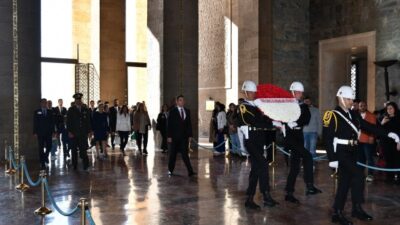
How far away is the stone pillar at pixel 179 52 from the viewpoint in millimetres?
18547

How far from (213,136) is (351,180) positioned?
34.7ft

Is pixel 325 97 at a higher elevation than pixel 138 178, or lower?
higher

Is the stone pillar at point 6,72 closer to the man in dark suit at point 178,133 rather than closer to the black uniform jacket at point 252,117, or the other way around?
the man in dark suit at point 178,133

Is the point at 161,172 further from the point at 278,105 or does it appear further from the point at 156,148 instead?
the point at 156,148

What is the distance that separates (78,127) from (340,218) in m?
7.31

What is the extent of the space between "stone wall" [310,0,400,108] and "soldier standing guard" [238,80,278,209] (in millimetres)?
10316

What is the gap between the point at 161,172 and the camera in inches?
468

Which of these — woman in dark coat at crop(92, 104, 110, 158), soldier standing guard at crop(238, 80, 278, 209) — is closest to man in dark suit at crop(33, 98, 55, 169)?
woman in dark coat at crop(92, 104, 110, 158)

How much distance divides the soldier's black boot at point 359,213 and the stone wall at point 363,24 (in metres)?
10.6

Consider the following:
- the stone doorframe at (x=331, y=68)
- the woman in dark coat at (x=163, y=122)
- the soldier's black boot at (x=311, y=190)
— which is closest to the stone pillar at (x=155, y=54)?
the woman in dark coat at (x=163, y=122)

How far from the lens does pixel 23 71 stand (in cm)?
1441

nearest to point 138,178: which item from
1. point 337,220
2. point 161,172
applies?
point 161,172

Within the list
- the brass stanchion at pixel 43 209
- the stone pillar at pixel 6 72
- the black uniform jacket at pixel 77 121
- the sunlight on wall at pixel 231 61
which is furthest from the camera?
the sunlight on wall at pixel 231 61

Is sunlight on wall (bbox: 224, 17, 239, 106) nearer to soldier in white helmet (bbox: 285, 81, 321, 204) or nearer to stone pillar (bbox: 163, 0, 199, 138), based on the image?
stone pillar (bbox: 163, 0, 199, 138)
